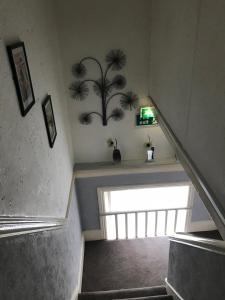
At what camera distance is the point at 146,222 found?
12.7ft

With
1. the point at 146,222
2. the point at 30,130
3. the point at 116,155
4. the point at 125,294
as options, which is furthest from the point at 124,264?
the point at 30,130

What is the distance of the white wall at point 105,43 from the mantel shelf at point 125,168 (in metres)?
0.35

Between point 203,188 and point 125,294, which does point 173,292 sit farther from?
point 203,188

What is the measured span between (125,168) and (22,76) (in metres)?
2.26

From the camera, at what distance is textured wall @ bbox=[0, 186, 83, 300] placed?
94cm

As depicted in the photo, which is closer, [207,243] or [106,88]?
[207,243]

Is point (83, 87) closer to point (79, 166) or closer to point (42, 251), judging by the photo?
point (79, 166)

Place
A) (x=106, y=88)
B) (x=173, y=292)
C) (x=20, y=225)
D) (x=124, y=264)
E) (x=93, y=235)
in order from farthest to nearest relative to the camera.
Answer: (x=93, y=235) → (x=124, y=264) → (x=106, y=88) → (x=173, y=292) → (x=20, y=225)

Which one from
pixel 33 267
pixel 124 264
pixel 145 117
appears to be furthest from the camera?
pixel 124 264

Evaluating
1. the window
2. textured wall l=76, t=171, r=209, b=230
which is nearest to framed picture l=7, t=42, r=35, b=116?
textured wall l=76, t=171, r=209, b=230

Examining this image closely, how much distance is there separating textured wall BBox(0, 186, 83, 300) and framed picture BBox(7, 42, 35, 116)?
72cm

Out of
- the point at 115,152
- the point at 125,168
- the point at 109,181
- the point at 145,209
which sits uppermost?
the point at 115,152

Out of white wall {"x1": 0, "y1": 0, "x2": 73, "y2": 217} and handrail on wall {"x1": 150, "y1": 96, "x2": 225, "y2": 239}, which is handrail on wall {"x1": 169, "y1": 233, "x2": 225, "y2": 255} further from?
white wall {"x1": 0, "y1": 0, "x2": 73, "y2": 217}

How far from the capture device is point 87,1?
102 inches
